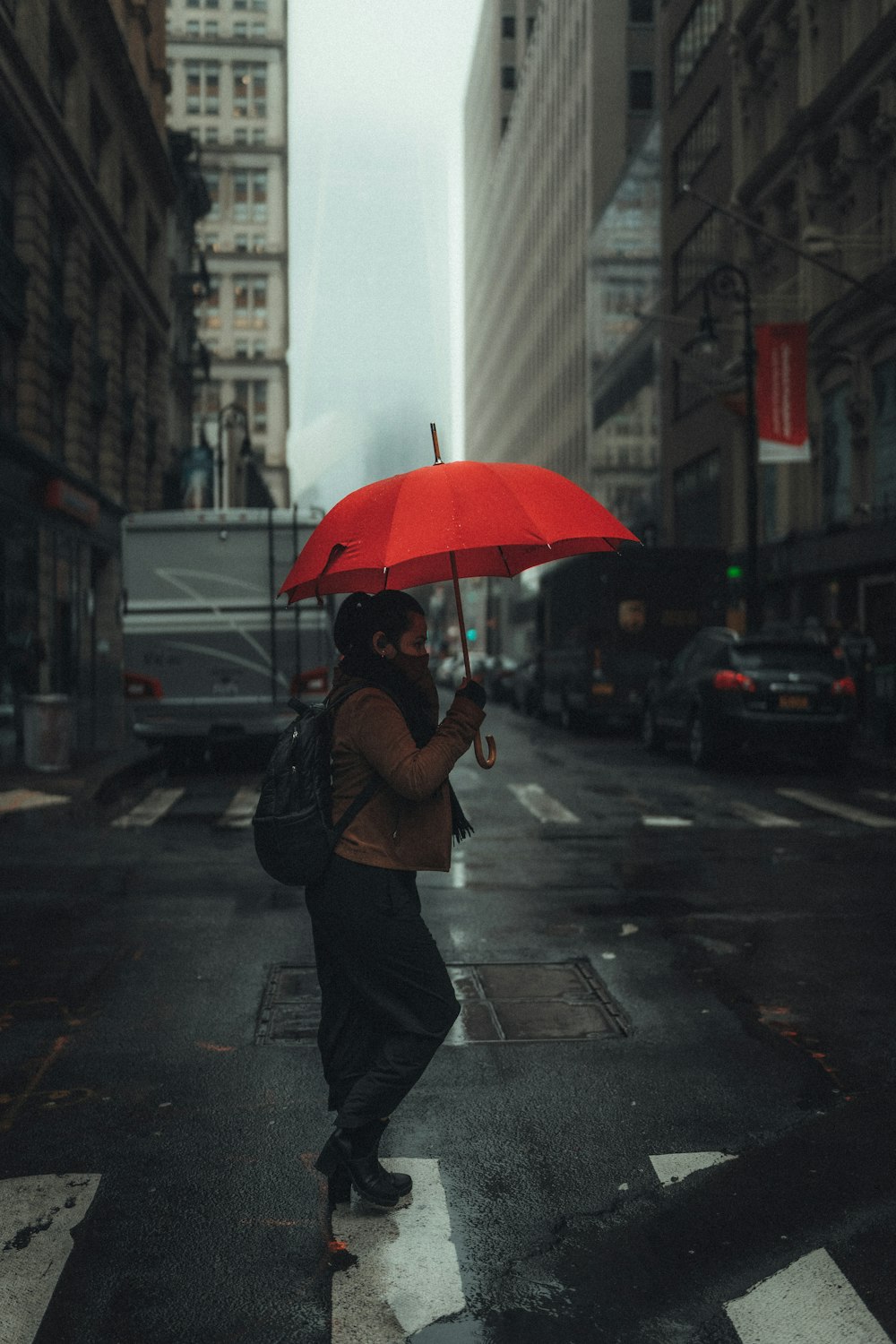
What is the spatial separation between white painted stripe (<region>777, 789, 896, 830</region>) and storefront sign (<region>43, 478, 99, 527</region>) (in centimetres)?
1483

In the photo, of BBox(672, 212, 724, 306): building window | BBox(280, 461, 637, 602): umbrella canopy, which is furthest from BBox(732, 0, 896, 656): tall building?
BBox(280, 461, 637, 602): umbrella canopy

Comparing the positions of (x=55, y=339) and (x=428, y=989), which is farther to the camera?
(x=55, y=339)

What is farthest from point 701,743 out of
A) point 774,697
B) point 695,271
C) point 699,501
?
point 695,271

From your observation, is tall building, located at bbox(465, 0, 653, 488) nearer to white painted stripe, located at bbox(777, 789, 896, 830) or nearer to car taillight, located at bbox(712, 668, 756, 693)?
car taillight, located at bbox(712, 668, 756, 693)

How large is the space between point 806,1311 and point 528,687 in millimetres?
31340

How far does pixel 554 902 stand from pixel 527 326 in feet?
296

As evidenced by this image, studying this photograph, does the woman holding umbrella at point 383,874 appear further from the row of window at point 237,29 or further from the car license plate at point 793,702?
the row of window at point 237,29

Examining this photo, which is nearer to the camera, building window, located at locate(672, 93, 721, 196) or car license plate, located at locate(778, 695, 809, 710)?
car license plate, located at locate(778, 695, 809, 710)

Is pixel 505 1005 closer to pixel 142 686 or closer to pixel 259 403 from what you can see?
pixel 142 686

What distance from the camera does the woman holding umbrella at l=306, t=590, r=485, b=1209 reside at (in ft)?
12.1

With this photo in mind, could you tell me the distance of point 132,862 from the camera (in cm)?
1019

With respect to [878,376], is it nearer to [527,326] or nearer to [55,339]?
[55,339]

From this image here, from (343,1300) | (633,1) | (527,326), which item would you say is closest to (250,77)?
(527,326)

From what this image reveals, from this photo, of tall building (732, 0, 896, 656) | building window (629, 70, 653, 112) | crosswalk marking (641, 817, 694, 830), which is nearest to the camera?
crosswalk marking (641, 817, 694, 830)
